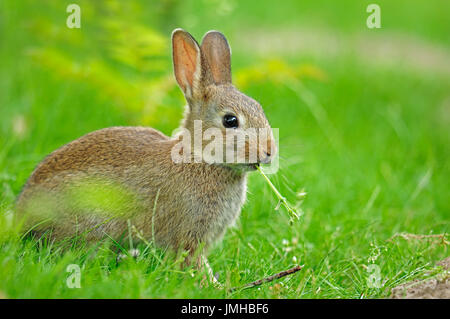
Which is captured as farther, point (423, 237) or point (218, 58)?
point (218, 58)

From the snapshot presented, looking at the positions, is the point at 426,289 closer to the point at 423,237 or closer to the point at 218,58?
the point at 423,237

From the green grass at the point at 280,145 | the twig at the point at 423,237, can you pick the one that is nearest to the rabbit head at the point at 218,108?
the green grass at the point at 280,145

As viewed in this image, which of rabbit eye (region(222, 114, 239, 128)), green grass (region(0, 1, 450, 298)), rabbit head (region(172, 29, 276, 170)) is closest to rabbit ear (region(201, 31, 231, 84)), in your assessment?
rabbit head (region(172, 29, 276, 170))

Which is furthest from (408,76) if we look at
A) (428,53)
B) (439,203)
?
(439,203)

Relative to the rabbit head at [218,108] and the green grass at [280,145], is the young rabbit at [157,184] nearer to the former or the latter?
the rabbit head at [218,108]

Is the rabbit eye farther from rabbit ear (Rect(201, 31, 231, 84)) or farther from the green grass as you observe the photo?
the green grass

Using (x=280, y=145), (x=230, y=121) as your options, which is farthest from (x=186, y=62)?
(x=280, y=145)

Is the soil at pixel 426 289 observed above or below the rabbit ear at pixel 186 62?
below
